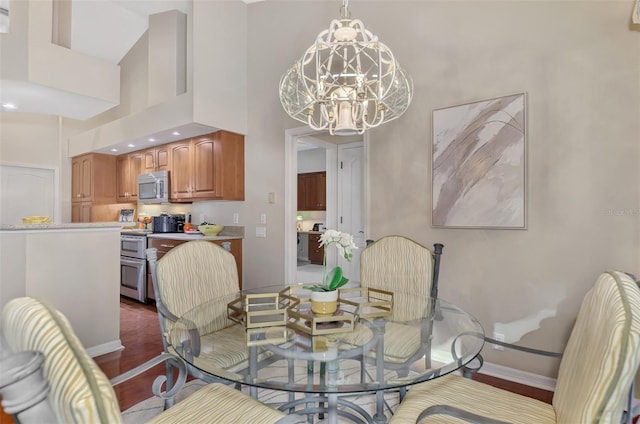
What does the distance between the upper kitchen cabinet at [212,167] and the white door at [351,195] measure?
1577 millimetres

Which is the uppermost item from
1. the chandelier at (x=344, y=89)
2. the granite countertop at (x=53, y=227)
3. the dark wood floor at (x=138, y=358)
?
the chandelier at (x=344, y=89)

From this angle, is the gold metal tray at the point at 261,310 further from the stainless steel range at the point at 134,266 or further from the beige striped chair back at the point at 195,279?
the stainless steel range at the point at 134,266

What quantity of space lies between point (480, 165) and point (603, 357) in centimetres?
191

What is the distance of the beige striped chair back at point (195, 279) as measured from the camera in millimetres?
1765

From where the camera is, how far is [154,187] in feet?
15.8

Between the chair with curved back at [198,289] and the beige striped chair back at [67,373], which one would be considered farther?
the chair with curved back at [198,289]

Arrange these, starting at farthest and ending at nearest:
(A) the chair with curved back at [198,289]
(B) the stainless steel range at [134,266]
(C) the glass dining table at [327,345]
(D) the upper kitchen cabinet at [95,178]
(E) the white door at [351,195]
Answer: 1. (D) the upper kitchen cabinet at [95,178]
2. (E) the white door at [351,195]
3. (B) the stainless steel range at [134,266]
4. (A) the chair with curved back at [198,289]
5. (C) the glass dining table at [327,345]

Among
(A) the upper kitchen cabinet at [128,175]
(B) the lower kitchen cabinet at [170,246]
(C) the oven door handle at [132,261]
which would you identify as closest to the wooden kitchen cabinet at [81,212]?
(A) the upper kitchen cabinet at [128,175]

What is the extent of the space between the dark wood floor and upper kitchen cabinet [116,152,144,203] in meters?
2.00

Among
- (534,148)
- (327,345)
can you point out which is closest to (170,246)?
(327,345)

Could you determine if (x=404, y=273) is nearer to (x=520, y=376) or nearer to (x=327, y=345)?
(x=327, y=345)

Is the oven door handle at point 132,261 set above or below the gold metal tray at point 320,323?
below

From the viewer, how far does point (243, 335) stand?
1.52m

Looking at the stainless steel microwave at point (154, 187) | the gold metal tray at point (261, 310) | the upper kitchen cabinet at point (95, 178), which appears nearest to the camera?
the gold metal tray at point (261, 310)
